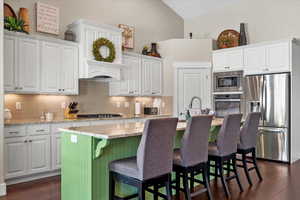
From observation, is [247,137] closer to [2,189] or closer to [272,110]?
[272,110]

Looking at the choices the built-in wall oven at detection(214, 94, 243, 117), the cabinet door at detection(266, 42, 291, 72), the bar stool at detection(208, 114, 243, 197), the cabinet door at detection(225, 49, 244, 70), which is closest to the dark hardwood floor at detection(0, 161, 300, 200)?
the bar stool at detection(208, 114, 243, 197)

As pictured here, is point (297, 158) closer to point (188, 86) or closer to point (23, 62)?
point (188, 86)

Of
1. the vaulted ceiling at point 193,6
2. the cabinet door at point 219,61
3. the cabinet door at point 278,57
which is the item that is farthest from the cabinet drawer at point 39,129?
the vaulted ceiling at point 193,6

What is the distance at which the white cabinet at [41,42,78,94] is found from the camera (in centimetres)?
453

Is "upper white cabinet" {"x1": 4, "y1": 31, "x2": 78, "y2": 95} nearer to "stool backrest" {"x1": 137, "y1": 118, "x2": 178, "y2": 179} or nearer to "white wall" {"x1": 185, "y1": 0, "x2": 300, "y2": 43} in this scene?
"stool backrest" {"x1": 137, "y1": 118, "x2": 178, "y2": 179}

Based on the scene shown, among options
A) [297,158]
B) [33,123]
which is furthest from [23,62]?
[297,158]

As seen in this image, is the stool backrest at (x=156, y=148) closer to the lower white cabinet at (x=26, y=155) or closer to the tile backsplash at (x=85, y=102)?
the lower white cabinet at (x=26, y=155)

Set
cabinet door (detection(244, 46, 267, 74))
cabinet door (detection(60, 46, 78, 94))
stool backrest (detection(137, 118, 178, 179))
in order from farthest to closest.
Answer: cabinet door (detection(244, 46, 267, 74)), cabinet door (detection(60, 46, 78, 94)), stool backrest (detection(137, 118, 178, 179))

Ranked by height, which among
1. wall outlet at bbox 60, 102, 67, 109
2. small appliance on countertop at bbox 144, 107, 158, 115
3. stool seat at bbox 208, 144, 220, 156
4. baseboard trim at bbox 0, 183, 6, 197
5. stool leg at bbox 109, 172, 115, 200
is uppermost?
wall outlet at bbox 60, 102, 67, 109

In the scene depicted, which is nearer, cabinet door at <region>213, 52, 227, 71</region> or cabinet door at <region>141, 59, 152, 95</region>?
cabinet door at <region>213, 52, 227, 71</region>

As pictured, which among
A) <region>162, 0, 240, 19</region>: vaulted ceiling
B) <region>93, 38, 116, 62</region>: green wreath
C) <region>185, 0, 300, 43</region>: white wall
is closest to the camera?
<region>93, 38, 116, 62</region>: green wreath

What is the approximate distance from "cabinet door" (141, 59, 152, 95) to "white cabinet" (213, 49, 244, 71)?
1.61 metres

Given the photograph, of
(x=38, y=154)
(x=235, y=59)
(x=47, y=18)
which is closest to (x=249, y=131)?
(x=235, y=59)

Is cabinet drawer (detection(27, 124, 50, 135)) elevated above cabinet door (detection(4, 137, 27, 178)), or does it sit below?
above
